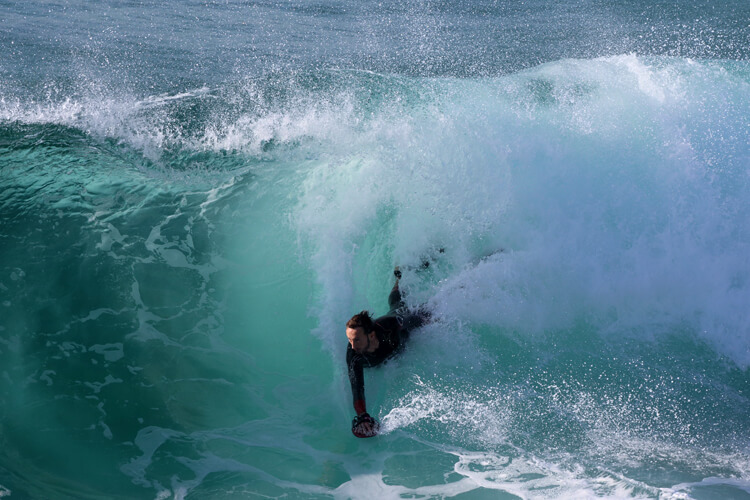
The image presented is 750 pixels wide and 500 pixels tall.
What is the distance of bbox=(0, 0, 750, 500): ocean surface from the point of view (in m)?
3.91

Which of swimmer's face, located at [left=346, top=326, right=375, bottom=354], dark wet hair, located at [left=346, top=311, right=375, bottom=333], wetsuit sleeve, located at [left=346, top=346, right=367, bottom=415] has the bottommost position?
wetsuit sleeve, located at [left=346, top=346, right=367, bottom=415]

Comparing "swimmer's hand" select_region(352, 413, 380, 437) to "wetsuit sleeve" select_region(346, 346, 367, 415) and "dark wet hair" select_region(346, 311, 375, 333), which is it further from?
"dark wet hair" select_region(346, 311, 375, 333)

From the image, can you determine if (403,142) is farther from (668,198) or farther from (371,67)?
(668,198)

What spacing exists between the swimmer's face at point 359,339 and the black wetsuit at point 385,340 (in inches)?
3.0

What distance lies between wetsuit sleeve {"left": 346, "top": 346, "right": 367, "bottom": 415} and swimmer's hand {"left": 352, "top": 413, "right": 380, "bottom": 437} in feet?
0.21

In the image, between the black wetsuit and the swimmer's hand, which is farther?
the black wetsuit

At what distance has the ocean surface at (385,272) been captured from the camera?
154 inches

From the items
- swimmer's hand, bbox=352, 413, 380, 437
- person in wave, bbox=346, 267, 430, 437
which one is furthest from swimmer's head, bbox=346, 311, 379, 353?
swimmer's hand, bbox=352, 413, 380, 437

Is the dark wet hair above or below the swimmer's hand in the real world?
above

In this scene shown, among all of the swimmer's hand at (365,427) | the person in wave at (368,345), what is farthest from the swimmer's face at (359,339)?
the swimmer's hand at (365,427)

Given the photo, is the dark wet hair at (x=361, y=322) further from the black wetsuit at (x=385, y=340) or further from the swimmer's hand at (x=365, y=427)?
the swimmer's hand at (x=365, y=427)

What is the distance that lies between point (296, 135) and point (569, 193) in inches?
137

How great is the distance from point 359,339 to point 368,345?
136 millimetres

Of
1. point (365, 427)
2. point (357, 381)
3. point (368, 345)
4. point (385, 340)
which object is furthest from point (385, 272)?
point (365, 427)
